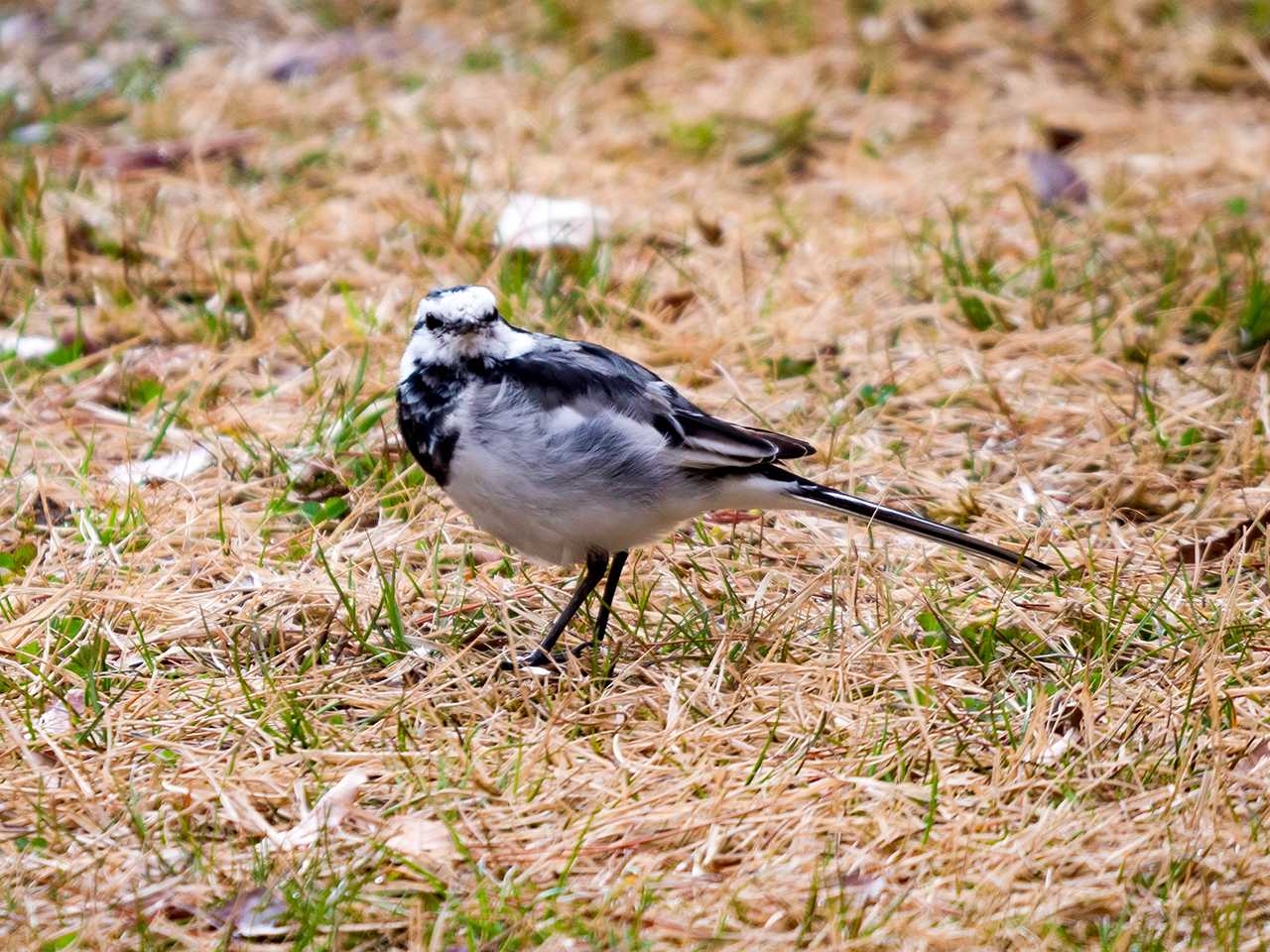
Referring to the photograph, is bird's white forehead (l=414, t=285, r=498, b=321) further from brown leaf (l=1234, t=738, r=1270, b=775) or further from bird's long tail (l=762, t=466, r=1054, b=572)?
brown leaf (l=1234, t=738, r=1270, b=775)

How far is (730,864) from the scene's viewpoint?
310 centimetres

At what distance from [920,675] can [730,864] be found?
2.79 feet

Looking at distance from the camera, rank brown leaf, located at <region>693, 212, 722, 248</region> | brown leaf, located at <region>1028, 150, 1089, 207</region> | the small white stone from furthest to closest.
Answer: brown leaf, located at <region>1028, 150, 1089, 207</region> < brown leaf, located at <region>693, 212, 722, 248</region> < the small white stone

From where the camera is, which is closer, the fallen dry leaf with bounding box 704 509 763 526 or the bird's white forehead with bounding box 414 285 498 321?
the bird's white forehead with bounding box 414 285 498 321

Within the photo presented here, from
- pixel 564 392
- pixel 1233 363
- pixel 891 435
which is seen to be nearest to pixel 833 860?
pixel 564 392

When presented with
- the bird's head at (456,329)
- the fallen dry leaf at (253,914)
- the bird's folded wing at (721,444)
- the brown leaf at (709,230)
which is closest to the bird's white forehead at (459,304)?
the bird's head at (456,329)

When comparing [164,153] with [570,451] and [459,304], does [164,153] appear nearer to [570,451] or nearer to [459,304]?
[459,304]

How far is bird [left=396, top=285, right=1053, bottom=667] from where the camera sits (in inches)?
148

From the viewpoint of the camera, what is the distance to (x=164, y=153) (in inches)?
281

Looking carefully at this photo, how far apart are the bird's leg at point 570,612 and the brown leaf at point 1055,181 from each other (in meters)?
3.61

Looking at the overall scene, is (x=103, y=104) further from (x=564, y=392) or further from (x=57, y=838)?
(x=57, y=838)

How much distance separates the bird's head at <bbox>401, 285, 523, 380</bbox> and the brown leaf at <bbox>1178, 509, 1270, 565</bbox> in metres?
1.93

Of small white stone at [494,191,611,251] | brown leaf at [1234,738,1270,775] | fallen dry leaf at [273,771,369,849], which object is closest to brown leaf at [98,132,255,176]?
small white stone at [494,191,611,251]

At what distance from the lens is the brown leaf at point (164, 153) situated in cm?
708
